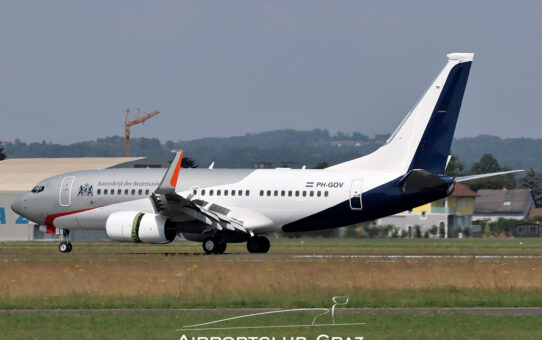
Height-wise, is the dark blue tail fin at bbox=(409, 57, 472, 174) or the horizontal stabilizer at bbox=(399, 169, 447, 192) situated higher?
the dark blue tail fin at bbox=(409, 57, 472, 174)

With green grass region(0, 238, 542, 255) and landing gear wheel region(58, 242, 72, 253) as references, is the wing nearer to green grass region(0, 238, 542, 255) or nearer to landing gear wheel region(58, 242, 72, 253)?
green grass region(0, 238, 542, 255)

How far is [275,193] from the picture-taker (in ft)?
148

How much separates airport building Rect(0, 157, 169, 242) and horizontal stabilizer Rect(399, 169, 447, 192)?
37.1 m

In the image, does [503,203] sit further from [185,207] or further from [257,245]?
[185,207]

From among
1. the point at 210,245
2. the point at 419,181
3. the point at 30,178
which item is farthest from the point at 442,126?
the point at 30,178

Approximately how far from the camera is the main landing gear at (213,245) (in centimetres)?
4431

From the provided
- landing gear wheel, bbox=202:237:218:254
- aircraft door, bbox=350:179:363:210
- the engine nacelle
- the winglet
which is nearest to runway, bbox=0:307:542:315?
the winglet

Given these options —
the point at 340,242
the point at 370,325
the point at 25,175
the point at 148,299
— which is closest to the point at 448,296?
the point at 370,325

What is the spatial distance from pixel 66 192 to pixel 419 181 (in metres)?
17.8

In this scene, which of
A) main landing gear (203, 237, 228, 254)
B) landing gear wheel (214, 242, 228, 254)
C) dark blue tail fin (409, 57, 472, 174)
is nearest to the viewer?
dark blue tail fin (409, 57, 472, 174)

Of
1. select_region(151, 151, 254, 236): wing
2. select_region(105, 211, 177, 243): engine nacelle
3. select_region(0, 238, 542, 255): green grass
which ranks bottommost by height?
select_region(0, 238, 542, 255): green grass

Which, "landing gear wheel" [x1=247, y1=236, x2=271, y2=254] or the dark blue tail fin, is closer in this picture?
the dark blue tail fin

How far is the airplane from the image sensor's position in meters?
42.7

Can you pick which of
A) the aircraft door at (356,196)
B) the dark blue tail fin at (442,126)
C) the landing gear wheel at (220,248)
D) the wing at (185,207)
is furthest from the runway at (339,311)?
the landing gear wheel at (220,248)
